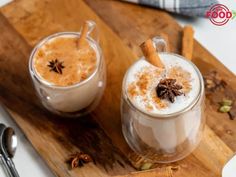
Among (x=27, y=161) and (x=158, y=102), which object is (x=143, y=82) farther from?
(x=27, y=161)

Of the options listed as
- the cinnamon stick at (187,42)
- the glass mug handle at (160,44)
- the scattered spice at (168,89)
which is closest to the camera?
the scattered spice at (168,89)

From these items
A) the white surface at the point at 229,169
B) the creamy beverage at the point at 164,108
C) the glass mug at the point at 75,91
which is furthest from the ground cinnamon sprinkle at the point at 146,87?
the white surface at the point at 229,169

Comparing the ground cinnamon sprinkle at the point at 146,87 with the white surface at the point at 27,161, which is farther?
the white surface at the point at 27,161

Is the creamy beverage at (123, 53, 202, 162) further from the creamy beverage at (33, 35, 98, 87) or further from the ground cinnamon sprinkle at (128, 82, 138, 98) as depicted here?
the creamy beverage at (33, 35, 98, 87)

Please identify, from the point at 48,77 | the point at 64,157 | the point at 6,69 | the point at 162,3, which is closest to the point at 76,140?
the point at 64,157

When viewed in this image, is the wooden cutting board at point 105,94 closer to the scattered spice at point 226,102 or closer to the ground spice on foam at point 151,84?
the scattered spice at point 226,102

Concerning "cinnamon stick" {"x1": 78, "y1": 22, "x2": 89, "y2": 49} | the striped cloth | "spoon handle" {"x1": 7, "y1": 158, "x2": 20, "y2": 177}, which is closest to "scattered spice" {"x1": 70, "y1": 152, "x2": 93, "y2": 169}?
"spoon handle" {"x1": 7, "y1": 158, "x2": 20, "y2": 177}
